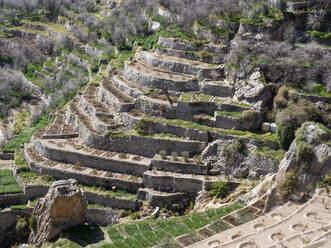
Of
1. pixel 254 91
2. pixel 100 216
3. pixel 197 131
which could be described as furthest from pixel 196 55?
pixel 100 216

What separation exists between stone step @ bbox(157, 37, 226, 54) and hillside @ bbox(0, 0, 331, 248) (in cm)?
12

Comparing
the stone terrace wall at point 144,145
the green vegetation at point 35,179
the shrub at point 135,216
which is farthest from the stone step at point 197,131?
the green vegetation at point 35,179

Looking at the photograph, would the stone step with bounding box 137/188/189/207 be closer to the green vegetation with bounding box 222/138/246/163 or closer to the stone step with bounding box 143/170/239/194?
the stone step with bounding box 143/170/239/194

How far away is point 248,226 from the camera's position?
20344 mm

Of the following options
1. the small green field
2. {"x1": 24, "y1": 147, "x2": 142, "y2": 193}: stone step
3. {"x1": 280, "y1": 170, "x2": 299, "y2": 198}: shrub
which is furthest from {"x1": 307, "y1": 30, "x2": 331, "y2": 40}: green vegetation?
{"x1": 24, "y1": 147, "x2": 142, "y2": 193}: stone step

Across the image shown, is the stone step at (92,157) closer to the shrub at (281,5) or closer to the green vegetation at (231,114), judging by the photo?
the green vegetation at (231,114)

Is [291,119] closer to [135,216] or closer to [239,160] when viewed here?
[239,160]

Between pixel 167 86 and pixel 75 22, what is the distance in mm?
31279

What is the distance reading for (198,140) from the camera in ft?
99.0

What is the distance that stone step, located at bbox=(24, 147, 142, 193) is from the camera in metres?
29.5

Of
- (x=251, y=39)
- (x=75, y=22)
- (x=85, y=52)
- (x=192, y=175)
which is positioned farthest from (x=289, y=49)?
(x=75, y=22)

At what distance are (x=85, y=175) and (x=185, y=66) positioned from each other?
1255cm

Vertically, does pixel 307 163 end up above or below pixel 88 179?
above

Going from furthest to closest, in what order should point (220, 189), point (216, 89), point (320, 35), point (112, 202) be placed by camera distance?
1. point (320, 35)
2. point (216, 89)
3. point (112, 202)
4. point (220, 189)
